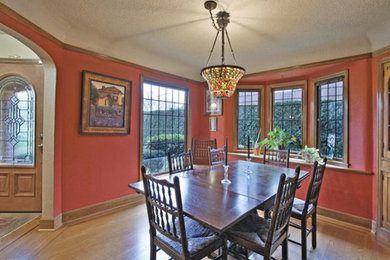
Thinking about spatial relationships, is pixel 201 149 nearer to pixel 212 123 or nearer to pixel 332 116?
pixel 212 123

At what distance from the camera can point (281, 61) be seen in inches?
133

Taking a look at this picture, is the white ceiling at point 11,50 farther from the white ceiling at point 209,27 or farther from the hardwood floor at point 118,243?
the hardwood floor at point 118,243

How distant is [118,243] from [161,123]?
84.8 inches

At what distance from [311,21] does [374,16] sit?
634 mm

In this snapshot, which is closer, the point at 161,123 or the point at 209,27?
the point at 209,27

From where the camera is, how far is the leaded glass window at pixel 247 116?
160 inches

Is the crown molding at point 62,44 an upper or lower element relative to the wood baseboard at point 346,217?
upper

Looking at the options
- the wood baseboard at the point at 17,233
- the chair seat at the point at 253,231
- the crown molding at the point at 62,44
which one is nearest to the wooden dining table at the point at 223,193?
the chair seat at the point at 253,231

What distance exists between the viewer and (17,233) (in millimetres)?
2295

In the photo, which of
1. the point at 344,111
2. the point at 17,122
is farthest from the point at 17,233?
the point at 344,111

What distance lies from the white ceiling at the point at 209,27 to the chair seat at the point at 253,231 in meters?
2.12

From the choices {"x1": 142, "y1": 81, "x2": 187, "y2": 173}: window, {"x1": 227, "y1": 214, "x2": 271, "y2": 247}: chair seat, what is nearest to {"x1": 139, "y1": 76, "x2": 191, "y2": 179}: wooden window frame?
{"x1": 142, "y1": 81, "x2": 187, "y2": 173}: window

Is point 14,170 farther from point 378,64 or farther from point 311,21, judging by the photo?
point 378,64

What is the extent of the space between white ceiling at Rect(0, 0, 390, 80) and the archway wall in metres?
0.19
